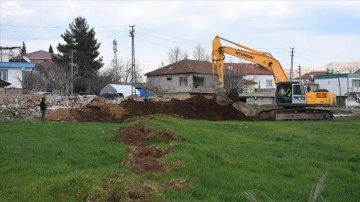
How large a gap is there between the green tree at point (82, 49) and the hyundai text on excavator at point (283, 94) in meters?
47.4

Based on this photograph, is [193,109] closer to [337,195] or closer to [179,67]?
[337,195]

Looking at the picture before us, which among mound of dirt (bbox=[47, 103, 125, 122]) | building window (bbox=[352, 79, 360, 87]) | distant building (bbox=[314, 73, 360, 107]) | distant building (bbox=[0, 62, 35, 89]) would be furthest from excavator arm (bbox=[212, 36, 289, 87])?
building window (bbox=[352, 79, 360, 87])

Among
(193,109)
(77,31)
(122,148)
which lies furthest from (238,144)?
(77,31)

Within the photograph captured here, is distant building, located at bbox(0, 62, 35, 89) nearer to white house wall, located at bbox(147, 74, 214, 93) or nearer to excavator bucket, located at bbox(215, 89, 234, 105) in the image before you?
white house wall, located at bbox(147, 74, 214, 93)

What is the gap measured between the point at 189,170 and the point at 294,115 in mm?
27999

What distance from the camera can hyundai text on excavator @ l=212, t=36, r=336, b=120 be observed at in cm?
3731

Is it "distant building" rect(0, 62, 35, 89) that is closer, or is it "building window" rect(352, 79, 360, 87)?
"distant building" rect(0, 62, 35, 89)

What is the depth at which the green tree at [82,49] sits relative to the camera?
8319 centimetres

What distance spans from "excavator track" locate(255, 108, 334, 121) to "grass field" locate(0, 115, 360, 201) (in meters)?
17.7

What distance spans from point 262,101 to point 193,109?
45.2 m

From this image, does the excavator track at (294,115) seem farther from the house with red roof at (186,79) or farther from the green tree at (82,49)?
the green tree at (82,49)

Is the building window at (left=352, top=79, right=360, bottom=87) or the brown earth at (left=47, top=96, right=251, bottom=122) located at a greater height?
the building window at (left=352, top=79, right=360, bottom=87)

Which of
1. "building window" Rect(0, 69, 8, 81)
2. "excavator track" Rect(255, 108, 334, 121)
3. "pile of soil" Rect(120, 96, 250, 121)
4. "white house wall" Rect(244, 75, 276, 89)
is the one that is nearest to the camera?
"pile of soil" Rect(120, 96, 250, 121)

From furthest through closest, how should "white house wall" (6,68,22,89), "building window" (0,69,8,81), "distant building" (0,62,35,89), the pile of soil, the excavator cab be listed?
"white house wall" (6,68,22,89), "building window" (0,69,8,81), "distant building" (0,62,35,89), the excavator cab, the pile of soil
